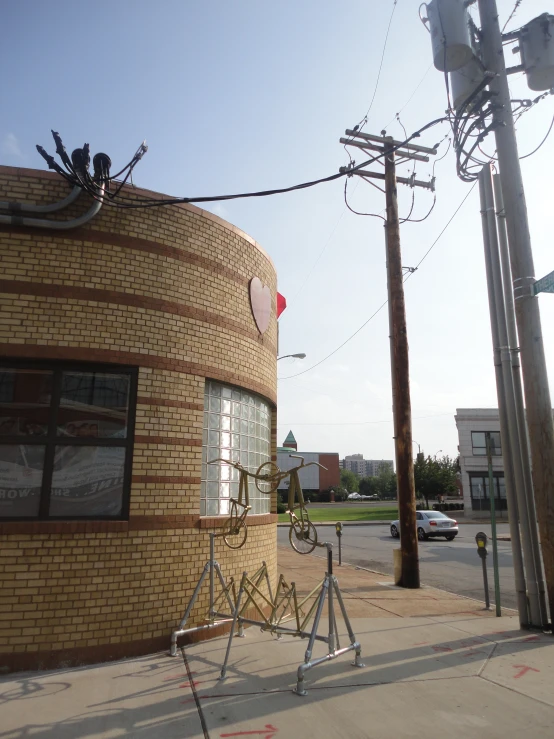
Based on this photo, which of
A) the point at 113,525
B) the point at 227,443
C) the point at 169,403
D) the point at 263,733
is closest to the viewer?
the point at 263,733

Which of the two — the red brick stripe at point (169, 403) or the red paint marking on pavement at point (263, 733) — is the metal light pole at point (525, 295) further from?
the red paint marking on pavement at point (263, 733)

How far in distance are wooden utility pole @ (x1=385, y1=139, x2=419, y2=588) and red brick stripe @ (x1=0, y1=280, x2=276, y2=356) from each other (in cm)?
534

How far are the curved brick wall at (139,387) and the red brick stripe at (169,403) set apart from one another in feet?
0.06

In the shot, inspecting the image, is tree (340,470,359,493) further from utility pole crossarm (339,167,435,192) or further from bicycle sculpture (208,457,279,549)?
bicycle sculpture (208,457,279,549)

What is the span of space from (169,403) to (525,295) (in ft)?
16.9

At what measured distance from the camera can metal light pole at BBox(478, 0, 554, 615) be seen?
285 inches

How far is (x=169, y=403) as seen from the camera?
6.87 meters

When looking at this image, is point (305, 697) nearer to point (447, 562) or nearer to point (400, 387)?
point (400, 387)

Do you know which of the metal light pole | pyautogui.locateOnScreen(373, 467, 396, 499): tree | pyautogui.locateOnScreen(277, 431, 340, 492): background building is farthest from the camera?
pyautogui.locateOnScreen(373, 467, 396, 499): tree

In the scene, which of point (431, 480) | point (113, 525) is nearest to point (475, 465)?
point (431, 480)

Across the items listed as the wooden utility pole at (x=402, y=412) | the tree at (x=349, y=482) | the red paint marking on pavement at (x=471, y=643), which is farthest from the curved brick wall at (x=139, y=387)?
the tree at (x=349, y=482)

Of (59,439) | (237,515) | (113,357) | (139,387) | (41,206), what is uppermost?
(41,206)

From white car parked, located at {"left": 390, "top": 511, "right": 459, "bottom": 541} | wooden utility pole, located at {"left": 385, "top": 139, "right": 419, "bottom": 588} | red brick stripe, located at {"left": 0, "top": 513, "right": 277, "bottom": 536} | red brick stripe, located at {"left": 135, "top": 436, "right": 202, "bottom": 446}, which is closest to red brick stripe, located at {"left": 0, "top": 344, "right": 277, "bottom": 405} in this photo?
red brick stripe, located at {"left": 135, "top": 436, "right": 202, "bottom": 446}

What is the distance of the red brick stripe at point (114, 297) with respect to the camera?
6.30 meters
